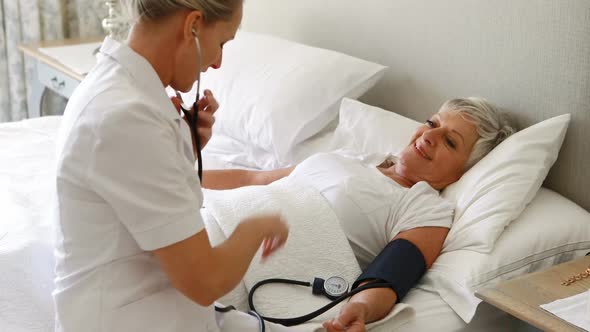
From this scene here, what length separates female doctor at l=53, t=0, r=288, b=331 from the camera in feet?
3.33

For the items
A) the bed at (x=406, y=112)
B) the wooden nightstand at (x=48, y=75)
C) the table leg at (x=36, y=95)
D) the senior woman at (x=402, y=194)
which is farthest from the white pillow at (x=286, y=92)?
the table leg at (x=36, y=95)

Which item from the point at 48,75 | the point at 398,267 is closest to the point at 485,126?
the point at 398,267

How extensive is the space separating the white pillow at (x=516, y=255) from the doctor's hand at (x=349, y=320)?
0.71 ft

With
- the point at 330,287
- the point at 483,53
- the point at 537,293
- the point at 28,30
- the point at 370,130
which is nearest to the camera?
the point at 537,293

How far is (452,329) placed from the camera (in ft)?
4.76

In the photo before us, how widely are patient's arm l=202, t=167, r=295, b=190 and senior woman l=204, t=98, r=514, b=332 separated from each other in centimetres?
1

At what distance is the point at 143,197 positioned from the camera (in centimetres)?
102

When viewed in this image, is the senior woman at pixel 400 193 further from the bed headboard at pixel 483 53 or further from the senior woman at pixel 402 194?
the bed headboard at pixel 483 53

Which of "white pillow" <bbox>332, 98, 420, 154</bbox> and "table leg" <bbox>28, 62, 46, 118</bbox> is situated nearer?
"white pillow" <bbox>332, 98, 420, 154</bbox>

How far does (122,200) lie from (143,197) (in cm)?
3

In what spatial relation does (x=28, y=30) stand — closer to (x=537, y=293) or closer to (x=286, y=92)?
(x=286, y=92)

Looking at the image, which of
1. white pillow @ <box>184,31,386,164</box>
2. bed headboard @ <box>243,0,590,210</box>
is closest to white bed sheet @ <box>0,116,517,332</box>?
bed headboard @ <box>243,0,590,210</box>

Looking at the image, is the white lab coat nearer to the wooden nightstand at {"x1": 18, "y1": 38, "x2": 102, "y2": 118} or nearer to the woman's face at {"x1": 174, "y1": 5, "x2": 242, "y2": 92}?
the woman's face at {"x1": 174, "y1": 5, "x2": 242, "y2": 92}

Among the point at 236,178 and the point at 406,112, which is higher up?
the point at 406,112
